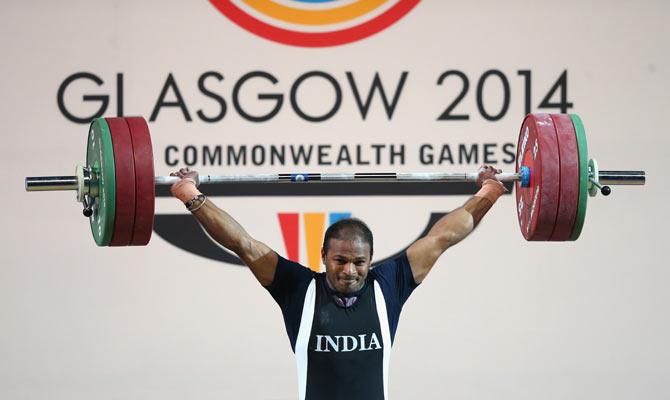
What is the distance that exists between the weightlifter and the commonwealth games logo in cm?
163

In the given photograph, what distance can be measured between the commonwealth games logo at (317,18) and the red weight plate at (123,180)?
5.01ft

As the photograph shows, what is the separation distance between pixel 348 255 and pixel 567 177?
2.65 ft

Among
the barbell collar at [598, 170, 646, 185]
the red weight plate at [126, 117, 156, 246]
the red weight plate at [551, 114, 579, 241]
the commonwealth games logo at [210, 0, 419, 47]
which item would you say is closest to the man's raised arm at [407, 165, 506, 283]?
the red weight plate at [551, 114, 579, 241]

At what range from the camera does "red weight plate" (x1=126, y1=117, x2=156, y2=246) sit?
354cm

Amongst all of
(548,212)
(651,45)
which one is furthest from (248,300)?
(651,45)

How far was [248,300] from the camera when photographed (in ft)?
16.1

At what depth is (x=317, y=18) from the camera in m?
5.00

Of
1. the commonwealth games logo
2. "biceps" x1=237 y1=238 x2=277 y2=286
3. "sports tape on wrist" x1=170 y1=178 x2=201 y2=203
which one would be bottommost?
"biceps" x1=237 y1=238 x2=277 y2=286

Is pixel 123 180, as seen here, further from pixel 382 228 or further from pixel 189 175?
pixel 382 228

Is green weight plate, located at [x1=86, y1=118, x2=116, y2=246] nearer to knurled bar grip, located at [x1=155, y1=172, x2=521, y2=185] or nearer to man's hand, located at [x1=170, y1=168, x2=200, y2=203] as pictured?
man's hand, located at [x1=170, y1=168, x2=200, y2=203]

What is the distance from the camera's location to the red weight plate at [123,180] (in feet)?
11.5

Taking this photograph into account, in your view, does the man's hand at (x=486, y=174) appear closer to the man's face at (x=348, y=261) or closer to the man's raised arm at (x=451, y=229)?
the man's raised arm at (x=451, y=229)

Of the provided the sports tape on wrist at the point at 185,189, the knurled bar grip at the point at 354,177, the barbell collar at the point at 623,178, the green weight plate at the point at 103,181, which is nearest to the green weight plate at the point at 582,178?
the barbell collar at the point at 623,178

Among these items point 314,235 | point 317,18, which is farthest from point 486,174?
point 317,18
